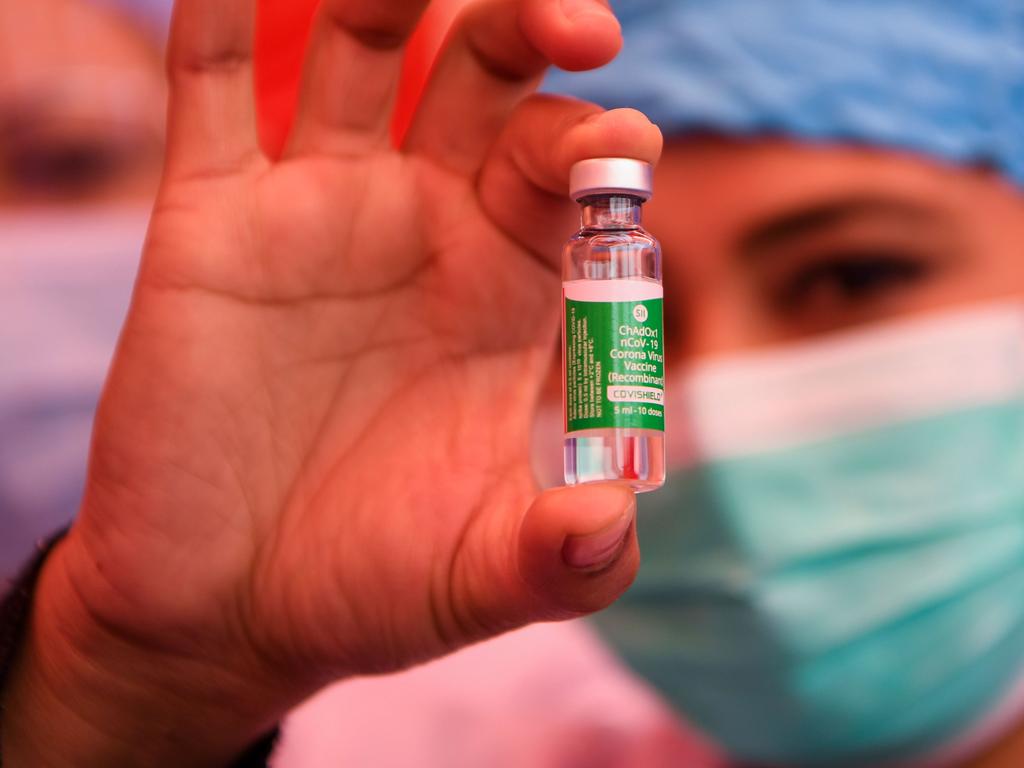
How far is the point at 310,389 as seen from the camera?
38.8 inches

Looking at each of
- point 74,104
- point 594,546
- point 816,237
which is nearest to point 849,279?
point 816,237

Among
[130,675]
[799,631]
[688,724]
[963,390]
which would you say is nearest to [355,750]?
[688,724]

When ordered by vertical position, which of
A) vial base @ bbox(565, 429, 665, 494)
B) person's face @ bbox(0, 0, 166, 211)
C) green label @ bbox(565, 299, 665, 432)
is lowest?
Answer: vial base @ bbox(565, 429, 665, 494)

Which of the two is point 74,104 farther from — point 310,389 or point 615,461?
point 615,461

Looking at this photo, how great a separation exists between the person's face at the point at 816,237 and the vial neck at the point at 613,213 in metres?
0.57

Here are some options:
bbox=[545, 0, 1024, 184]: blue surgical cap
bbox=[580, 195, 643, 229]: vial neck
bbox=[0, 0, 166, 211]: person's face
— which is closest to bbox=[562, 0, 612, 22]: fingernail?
bbox=[580, 195, 643, 229]: vial neck

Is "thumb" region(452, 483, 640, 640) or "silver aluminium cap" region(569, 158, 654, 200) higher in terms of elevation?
"silver aluminium cap" region(569, 158, 654, 200)

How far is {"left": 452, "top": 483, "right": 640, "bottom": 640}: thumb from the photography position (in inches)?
29.8

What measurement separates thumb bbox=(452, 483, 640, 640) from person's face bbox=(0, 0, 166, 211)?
61.4 inches

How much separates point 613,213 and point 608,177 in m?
0.13

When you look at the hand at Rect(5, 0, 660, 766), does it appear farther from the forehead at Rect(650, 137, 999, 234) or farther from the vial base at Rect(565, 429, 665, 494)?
the forehead at Rect(650, 137, 999, 234)

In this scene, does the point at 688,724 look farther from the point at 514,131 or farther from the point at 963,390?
the point at 514,131

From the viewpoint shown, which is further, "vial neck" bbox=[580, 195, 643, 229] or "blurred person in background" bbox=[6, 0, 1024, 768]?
"blurred person in background" bbox=[6, 0, 1024, 768]

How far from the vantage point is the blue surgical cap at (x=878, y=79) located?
147 centimetres
